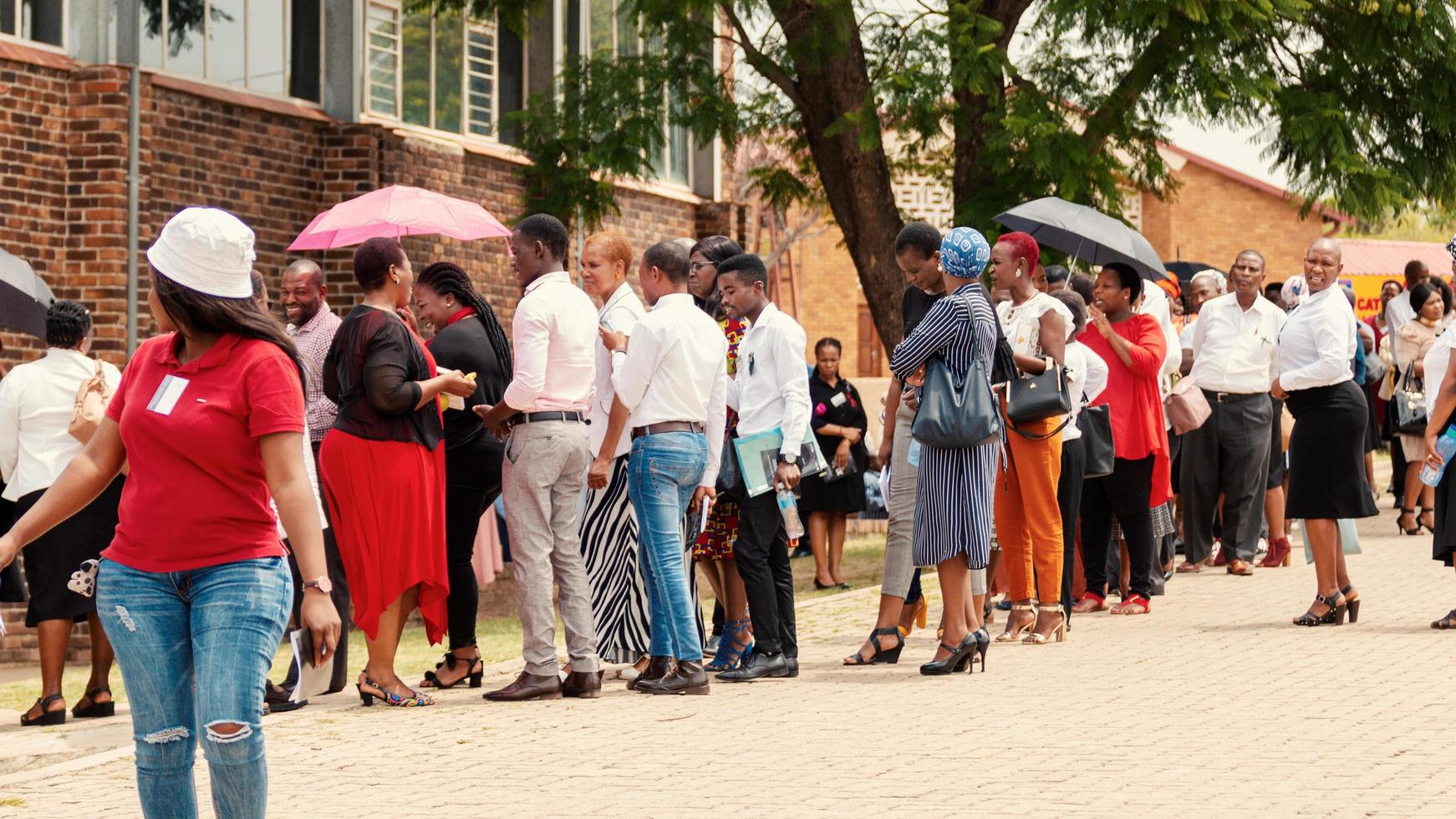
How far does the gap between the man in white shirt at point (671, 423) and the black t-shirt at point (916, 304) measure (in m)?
1.22

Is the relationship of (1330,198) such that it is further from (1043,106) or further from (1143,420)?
(1143,420)

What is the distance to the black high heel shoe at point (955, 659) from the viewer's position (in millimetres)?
9383

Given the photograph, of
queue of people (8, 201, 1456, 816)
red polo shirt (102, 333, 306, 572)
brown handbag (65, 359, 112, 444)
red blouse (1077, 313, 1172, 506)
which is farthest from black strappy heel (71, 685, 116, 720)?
red blouse (1077, 313, 1172, 506)

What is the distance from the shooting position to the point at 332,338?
8969mm

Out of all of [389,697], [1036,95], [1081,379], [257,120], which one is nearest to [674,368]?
[389,697]

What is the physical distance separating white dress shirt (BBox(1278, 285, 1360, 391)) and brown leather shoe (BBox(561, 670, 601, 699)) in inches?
167

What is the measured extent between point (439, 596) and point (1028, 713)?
274 cm

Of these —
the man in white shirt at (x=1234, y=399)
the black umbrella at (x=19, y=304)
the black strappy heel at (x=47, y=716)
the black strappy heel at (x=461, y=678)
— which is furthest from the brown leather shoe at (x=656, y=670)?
the man in white shirt at (x=1234, y=399)

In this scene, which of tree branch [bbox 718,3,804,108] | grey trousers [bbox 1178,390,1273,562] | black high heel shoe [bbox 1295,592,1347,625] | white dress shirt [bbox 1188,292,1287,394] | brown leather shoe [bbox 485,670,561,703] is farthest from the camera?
tree branch [bbox 718,3,804,108]

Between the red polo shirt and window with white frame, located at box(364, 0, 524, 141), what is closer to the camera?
the red polo shirt

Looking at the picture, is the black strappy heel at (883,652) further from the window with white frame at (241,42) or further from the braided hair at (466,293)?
the window with white frame at (241,42)

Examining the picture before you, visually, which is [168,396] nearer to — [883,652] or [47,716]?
[47,716]

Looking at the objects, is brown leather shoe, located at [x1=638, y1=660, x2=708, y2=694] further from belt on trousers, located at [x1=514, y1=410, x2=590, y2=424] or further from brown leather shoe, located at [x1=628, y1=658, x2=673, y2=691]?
belt on trousers, located at [x1=514, y1=410, x2=590, y2=424]

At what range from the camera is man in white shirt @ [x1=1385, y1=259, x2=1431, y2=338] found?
58.6 ft
